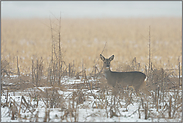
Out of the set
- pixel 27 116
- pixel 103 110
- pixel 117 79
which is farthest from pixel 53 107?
pixel 117 79

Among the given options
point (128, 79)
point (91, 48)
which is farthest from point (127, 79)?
point (91, 48)

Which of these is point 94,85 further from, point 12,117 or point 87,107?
point 12,117

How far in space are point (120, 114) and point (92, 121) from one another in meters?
0.63

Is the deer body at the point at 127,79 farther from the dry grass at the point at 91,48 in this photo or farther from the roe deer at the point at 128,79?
the dry grass at the point at 91,48

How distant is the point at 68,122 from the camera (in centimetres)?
Result: 500

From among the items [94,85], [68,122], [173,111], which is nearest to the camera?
[68,122]

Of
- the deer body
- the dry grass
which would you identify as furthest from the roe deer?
the dry grass

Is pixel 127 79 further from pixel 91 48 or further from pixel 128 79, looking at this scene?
pixel 91 48

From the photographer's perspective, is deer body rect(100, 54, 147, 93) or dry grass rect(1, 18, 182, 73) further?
dry grass rect(1, 18, 182, 73)

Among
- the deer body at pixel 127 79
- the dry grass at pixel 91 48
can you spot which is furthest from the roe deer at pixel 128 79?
the dry grass at pixel 91 48

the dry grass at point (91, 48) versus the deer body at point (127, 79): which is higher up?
the dry grass at point (91, 48)

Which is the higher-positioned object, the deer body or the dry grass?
the dry grass

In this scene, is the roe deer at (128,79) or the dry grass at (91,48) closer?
the roe deer at (128,79)

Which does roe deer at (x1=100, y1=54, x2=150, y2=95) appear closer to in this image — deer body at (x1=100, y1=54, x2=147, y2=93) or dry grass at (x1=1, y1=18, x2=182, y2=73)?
deer body at (x1=100, y1=54, x2=147, y2=93)
